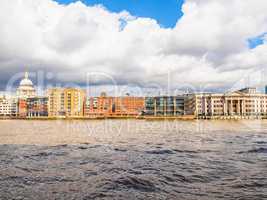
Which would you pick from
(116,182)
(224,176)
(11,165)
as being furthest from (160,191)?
(11,165)

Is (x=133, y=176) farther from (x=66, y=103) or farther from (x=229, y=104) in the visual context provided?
(x=66, y=103)

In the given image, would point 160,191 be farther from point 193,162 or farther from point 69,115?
point 69,115

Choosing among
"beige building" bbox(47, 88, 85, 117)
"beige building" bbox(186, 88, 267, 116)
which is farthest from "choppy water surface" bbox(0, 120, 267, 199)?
"beige building" bbox(47, 88, 85, 117)

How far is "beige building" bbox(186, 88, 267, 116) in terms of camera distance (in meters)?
183

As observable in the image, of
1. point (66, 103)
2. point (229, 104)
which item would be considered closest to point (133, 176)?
point (229, 104)

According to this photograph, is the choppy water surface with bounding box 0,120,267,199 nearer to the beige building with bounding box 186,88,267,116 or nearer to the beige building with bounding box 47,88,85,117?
the beige building with bounding box 186,88,267,116

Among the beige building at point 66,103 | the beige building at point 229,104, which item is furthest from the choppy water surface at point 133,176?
the beige building at point 66,103

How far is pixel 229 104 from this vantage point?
186 metres

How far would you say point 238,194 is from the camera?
39.8 ft

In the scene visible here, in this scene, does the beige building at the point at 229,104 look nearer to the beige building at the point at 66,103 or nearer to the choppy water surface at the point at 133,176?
the beige building at the point at 66,103

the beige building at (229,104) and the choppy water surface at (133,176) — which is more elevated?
the beige building at (229,104)

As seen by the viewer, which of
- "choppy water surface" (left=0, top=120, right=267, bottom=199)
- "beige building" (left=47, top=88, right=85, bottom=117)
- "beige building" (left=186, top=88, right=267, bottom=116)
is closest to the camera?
"choppy water surface" (left=0, top=120, right=267, bottom=199)

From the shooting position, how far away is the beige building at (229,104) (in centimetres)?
18312

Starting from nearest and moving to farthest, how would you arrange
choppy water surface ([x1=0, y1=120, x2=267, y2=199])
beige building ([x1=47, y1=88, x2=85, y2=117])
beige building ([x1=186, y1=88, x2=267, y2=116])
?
choppy water surface ([x1=0, y1=120, x2=267, y2=199]), beige building ([x1=186, y1=88, x2=267, y2=116]), beige building ([x1=47, y1=88, x2=85, y2=117])
